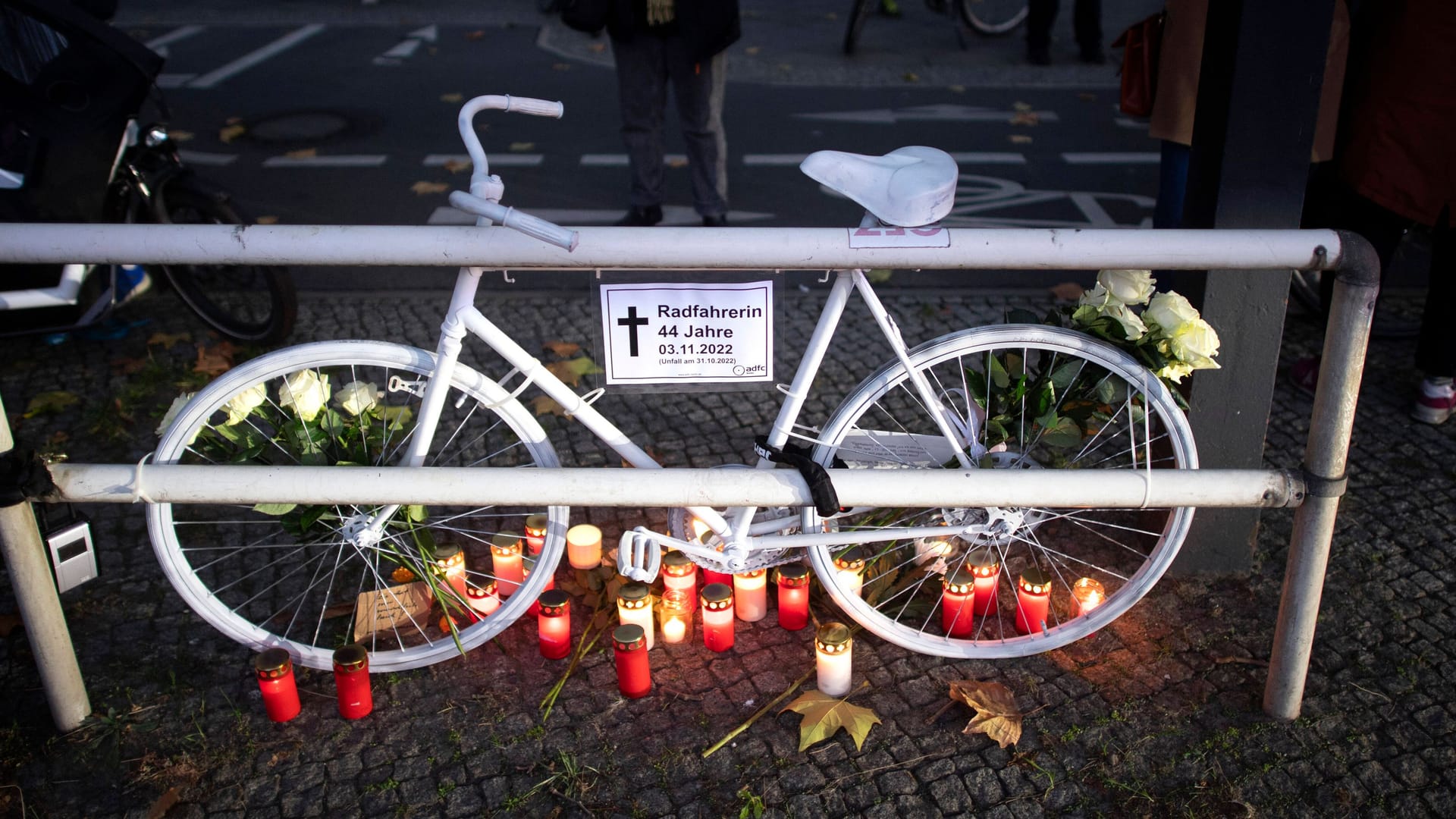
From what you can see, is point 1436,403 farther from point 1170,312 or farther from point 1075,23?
point 1075,23

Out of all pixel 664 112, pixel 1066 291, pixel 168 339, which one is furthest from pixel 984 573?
pixel 168 339

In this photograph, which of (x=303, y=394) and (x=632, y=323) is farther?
(x=303, y=394)

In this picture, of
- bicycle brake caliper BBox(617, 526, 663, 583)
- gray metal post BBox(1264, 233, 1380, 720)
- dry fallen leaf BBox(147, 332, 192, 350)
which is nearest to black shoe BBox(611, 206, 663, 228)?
dry fallen leaf BBox(147, 332, 192, 350)

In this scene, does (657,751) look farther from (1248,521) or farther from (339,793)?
(1248,521)

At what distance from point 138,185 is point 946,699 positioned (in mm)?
3798

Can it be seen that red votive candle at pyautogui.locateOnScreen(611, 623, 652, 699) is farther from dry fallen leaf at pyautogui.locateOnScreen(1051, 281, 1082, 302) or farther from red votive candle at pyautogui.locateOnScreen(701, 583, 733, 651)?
dry fallen leaf at pyautogui.locateOnScreen(1051, 281, 1082, 302)

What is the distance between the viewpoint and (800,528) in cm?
301

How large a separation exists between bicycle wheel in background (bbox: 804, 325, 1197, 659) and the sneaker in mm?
1480

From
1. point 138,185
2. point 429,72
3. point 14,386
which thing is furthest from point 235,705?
point 429,72

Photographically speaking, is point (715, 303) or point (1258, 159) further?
point (1258, 159)

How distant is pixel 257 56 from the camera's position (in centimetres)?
1001

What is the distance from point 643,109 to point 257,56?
225 inches

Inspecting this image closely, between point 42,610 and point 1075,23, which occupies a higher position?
point 42,610

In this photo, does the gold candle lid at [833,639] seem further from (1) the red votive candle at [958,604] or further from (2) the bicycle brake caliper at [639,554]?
(2) the bicycle brake caliper at [639,554]
